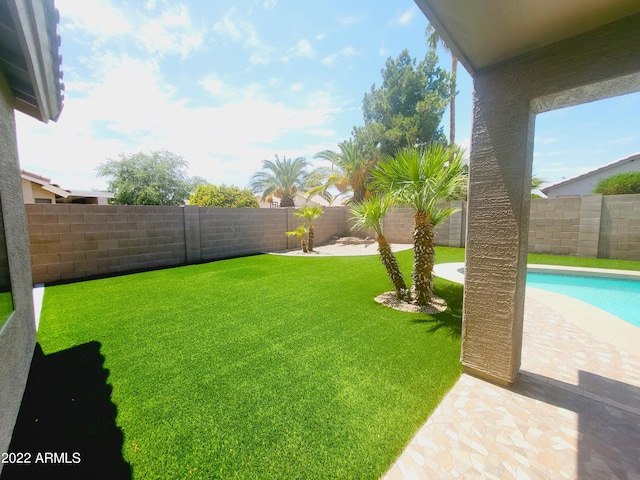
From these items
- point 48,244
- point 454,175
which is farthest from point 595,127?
point 48,244

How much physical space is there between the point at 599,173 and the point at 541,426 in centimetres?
2424

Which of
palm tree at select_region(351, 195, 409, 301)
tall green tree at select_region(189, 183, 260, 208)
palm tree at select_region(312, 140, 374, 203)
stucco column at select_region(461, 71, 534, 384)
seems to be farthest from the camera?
tall green tree at select_region(189, 183, 260, 208)

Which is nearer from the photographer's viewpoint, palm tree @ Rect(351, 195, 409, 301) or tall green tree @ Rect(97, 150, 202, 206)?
palm tree @ Rect(351, 195, 409, 301)

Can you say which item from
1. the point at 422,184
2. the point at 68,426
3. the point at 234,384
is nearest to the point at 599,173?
the point at 422,184

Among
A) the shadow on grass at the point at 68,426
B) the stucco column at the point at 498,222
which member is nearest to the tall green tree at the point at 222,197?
the shadow on grass at the point at 68,426

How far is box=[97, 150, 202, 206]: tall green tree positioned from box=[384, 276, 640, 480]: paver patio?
2602 centimetres

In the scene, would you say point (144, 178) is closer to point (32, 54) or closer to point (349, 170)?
point (349, 170)

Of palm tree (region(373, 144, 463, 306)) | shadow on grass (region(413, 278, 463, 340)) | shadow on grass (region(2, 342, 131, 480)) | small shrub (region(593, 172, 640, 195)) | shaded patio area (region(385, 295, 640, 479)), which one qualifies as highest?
small shrub (region(593, 172, 640, 195))

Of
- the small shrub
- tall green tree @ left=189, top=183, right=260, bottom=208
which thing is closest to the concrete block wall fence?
the small shrub

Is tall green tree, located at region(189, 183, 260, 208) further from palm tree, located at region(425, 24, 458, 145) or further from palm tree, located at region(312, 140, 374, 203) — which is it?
palm tree, located at region(425, 24, 458, 145)

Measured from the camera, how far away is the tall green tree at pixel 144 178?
2191 cm

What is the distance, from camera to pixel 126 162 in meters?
22.4

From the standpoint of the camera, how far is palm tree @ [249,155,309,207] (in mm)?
20922

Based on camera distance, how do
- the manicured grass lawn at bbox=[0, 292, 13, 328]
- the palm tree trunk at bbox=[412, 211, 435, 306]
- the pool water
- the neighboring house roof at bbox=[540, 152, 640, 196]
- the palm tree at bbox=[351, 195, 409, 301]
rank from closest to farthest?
1. the manicured grass lawn at bbox=[0, 292, 13, 328]
2. the palm tree trunk at bbox=[412, 211, 435, 306]
3. the palm tree at bbox=[351, 195, 409, 301]
4. the pool water
5. the neighboring house roof at bbox=[540, 152, 640, 196]
